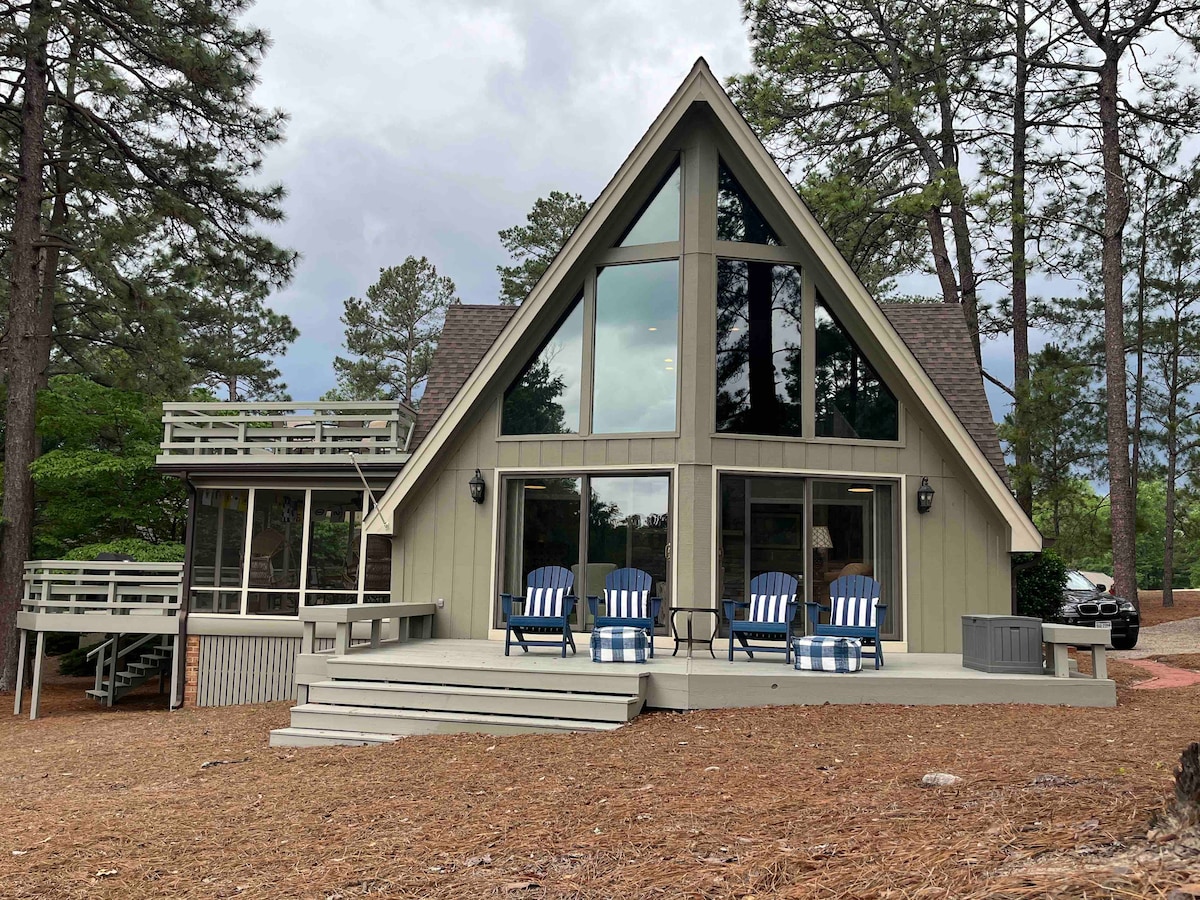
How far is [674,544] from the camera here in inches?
377

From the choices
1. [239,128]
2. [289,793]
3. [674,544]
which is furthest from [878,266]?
[289,793]

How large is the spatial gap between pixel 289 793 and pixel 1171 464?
25.3 metres

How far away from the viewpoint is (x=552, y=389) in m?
10.4

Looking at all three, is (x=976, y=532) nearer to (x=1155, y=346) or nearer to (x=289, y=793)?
(x=289, y=793)

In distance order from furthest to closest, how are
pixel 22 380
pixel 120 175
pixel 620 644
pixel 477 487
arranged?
pixel 120 175 → pixel 22 380 → pixel 477 487 → pixel 620 644

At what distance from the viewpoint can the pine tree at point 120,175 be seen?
14.4 m

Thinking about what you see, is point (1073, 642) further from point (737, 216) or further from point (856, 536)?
point (737, 216)

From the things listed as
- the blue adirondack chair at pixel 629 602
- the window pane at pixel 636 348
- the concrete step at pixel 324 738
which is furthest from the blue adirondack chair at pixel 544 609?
the concrete step at pixel 324 738

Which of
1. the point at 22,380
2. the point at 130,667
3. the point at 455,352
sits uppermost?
the point at 455,352

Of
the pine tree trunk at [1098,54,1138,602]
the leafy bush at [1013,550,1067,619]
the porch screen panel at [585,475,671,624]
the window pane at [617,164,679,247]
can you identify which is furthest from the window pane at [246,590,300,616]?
the pine tree trunk at [1098,54,1138,602]

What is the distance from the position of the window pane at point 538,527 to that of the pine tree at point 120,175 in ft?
26.7

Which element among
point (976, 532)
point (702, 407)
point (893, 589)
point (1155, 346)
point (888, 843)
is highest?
point (1155, 346)

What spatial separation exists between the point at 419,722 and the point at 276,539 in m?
5.71

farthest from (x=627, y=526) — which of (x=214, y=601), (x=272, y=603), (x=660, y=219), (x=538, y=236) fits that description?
(x=538, y=236)
